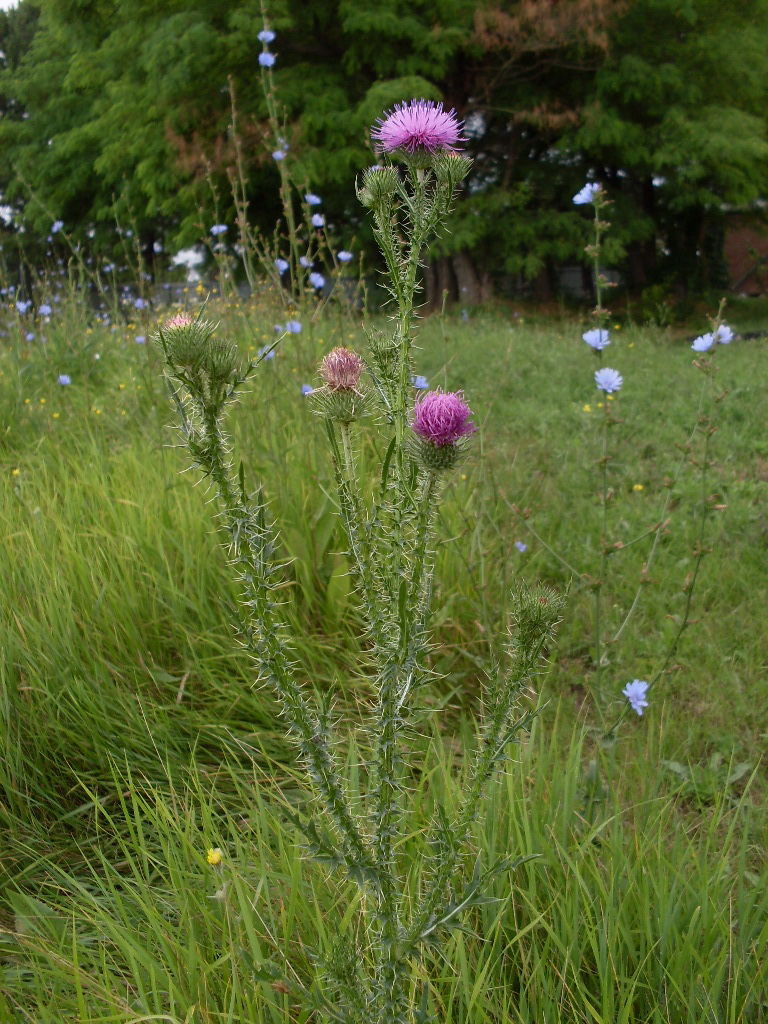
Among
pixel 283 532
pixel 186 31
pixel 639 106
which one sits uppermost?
pixel 186 31

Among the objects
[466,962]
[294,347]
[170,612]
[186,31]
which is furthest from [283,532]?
[186,31]

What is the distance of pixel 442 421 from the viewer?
100 cm

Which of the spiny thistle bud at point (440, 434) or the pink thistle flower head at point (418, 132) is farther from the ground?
the pink thistle flower head at point (418, 132)

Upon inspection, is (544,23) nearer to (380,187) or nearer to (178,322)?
(380,187)

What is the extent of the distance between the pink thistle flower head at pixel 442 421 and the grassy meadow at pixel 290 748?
25cm

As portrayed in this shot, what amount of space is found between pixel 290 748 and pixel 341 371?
1261 mm

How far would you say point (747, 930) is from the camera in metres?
1.32

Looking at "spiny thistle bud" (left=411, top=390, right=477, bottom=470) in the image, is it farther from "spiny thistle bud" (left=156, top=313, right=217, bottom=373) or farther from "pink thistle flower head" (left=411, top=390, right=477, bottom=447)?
"spiny thistle bud" (left=156, top=313, right=217, bottom=373)

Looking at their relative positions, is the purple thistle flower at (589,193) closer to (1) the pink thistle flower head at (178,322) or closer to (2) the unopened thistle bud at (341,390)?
(2) the unopened thistle bud at (341,390)

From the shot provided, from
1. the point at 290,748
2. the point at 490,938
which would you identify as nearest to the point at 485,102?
the point at 290,748

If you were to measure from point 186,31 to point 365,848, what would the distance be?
12.4 m

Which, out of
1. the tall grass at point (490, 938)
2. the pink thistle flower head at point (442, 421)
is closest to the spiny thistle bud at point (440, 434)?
the pink thistle flower head at point (442, 421)

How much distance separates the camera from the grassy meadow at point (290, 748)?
1.28 meters

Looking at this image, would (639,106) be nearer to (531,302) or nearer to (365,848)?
(531,302)
